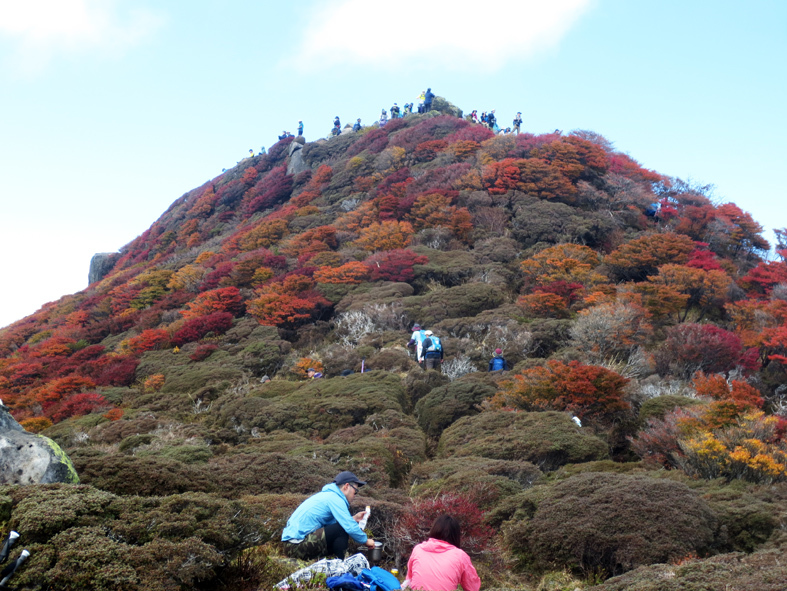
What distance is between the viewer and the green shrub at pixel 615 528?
19.2ft

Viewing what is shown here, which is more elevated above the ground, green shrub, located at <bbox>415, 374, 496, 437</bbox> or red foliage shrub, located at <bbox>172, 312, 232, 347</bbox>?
red foliage shrub, located at <bbox>172, 312, 232, 347</bbox>

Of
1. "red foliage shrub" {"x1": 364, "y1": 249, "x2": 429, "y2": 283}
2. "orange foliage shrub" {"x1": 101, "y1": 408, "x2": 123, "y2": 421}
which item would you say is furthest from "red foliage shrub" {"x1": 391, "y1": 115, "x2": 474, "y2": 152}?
"orange foliage shrub" {"x1": 101, "y1": 408, "x2": 123, "y2": 421}

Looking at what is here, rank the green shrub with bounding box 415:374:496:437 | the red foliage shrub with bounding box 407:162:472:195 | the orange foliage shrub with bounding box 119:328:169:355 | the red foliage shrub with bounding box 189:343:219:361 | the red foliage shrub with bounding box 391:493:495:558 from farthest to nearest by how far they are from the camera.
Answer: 1. the red foliage shrub with bounding box 407:162:472:195
2. the orange foliage shrub with bounding box 119:328:169:355
3. the red foliage shrub with bounding box 189:343:219:361
4. the green shrub with bounding box 415:374:496:437
5. the red foliage shrub with bounding box 391:493:495:558

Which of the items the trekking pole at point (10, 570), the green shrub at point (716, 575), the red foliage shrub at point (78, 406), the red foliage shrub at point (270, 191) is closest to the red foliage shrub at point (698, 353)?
the green shrub at point (716, 575)

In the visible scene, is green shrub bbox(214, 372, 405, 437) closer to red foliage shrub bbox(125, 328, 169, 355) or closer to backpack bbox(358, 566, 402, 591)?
backpack bbox(358, 566, 402, 591)

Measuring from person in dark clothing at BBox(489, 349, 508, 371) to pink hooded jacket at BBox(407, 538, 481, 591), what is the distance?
10.8 metres

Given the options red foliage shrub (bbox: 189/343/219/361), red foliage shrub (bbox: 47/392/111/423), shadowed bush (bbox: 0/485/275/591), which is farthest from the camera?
red foliage shrub (bbox: 189/343/219/361)

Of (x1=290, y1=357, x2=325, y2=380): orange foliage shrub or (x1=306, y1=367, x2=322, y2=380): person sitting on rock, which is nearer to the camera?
(x1=306, y1=367, x2=322, y2=380): person sitting on rock

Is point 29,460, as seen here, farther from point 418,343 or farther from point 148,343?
point 148,343

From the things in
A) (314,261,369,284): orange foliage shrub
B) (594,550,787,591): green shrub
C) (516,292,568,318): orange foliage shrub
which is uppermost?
(314,261,369,284): orange foliage shrub

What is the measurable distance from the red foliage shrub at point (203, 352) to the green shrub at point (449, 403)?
9287 millimetres

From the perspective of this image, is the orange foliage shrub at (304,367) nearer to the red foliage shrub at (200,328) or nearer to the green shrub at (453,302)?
the green shrub at (453,302)

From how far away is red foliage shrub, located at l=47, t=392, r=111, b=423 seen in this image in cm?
1627

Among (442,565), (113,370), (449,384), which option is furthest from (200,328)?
(442,565)
